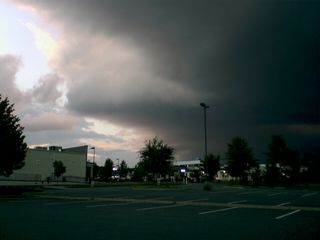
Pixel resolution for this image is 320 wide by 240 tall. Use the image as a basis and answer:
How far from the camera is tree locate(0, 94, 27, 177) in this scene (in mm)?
30641

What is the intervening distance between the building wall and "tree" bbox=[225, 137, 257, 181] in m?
40.3

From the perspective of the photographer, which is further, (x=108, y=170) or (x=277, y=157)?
(x=108, y=170)

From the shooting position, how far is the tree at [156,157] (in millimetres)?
53000

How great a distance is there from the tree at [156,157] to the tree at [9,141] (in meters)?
23.0

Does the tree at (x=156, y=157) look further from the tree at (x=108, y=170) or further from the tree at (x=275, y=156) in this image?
the tree at (x=108, y=170)

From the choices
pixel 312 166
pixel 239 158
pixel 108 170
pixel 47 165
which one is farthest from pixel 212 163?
pixel 47 165

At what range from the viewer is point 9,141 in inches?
1209

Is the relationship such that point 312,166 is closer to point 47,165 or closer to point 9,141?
point 47,165

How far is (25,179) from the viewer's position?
254ft

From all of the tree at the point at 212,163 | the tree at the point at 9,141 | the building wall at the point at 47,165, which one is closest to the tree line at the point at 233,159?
the tree at the point at 9,141

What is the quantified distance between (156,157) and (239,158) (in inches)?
771

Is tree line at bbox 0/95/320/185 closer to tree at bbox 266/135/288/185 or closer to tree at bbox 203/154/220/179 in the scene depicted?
tree at bbox 266/135/288/185

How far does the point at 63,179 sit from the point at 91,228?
70.9 m

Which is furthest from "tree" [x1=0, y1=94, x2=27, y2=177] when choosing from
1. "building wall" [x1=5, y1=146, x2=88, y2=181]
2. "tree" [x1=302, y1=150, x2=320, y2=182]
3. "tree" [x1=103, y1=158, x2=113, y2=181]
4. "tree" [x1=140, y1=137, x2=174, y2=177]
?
"tree" [x1=103, y1=158, x2=113, y2=181]
